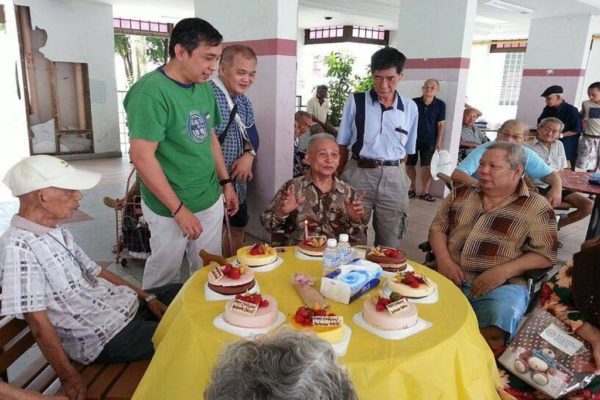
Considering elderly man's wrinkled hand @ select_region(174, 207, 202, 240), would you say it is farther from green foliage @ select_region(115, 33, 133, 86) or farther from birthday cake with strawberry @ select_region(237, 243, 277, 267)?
green foliage @ select_region(115, 33, 133, 86)

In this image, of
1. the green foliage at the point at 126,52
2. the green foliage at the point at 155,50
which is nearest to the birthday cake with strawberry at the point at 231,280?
the green foliage at the point at 155,50

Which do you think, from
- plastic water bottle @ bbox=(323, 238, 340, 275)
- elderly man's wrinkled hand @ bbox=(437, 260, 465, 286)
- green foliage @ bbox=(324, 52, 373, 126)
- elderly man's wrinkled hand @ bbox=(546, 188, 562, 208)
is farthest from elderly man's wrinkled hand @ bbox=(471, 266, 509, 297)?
green foliage @ bbox=(324, 52, 373, 126)

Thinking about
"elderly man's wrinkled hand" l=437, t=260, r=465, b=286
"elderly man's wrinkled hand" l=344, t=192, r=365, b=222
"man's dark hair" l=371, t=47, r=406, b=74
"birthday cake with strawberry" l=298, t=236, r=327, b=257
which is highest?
"man's dark hair" l=371, t=47, r=406, b=74

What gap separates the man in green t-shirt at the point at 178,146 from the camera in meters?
2.00

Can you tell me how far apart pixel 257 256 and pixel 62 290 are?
0.75 meters

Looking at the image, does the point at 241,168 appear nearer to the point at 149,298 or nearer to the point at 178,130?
the point at 178,130

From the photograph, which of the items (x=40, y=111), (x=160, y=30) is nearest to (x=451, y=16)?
(x=40, y=111)

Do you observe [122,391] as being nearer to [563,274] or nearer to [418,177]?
[563,274]

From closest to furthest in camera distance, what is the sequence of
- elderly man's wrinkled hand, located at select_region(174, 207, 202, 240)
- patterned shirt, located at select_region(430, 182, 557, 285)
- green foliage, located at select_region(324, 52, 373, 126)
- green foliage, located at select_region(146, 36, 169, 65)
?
elderly man's wrinkled hand, located at select_region(174, 207, 202, 240), patterned shirt, located at select_region(430, 182, 557, 285), green foliage, located at select_region(324, 52, 373, 126), green foliage, located at select_region(146, 36, 169, 65)

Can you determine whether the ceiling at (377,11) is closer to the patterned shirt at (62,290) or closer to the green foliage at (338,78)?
the green foliage at (338,78)

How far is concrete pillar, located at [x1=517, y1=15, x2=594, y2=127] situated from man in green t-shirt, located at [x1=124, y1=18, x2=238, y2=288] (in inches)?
344

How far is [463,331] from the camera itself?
1.43 meters

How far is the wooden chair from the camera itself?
5.10 feet

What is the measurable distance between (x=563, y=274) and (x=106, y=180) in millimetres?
6333
